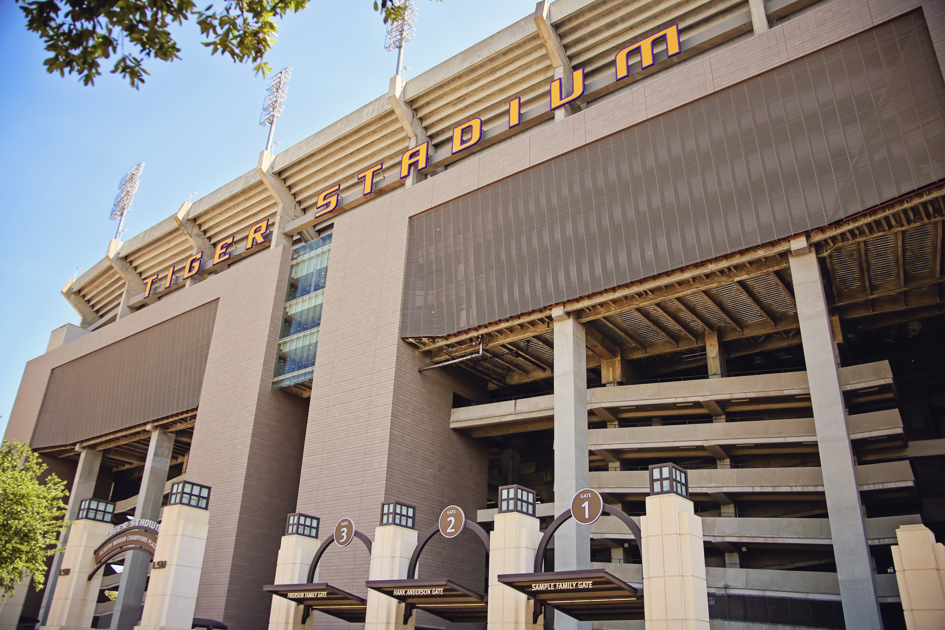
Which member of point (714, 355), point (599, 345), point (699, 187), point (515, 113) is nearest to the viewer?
point (699, 187)

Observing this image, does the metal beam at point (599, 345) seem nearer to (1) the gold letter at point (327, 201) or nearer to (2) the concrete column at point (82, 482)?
(1) the gold letter at point (327, 201)

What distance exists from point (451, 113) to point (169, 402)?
103ft

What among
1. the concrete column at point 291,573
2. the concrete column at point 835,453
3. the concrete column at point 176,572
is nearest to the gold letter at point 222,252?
the concrete column at point 176,572

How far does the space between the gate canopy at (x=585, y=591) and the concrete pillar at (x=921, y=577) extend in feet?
24.8

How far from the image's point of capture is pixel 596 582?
22672 mm

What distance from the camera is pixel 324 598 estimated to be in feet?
106

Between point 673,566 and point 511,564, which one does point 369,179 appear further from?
point 673,566

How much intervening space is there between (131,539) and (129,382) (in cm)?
2802

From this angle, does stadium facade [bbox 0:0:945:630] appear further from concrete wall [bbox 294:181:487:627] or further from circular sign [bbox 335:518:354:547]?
circular sign [bbox 335:518:354:547]

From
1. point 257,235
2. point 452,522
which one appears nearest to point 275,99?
point 257,235

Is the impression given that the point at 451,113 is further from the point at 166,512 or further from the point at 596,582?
the point at 596,582

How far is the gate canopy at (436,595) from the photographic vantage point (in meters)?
27.4

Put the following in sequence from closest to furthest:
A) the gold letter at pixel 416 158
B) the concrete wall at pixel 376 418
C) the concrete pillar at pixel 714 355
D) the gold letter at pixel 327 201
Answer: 1. the concrete pillar at pixel 714 355
2. the concrete wall at pixel 376 418
3. the gold letter at pixel 416 158
4. the gold letter at pixel 327 201

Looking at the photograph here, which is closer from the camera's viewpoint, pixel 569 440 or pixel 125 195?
pixel 569 440
